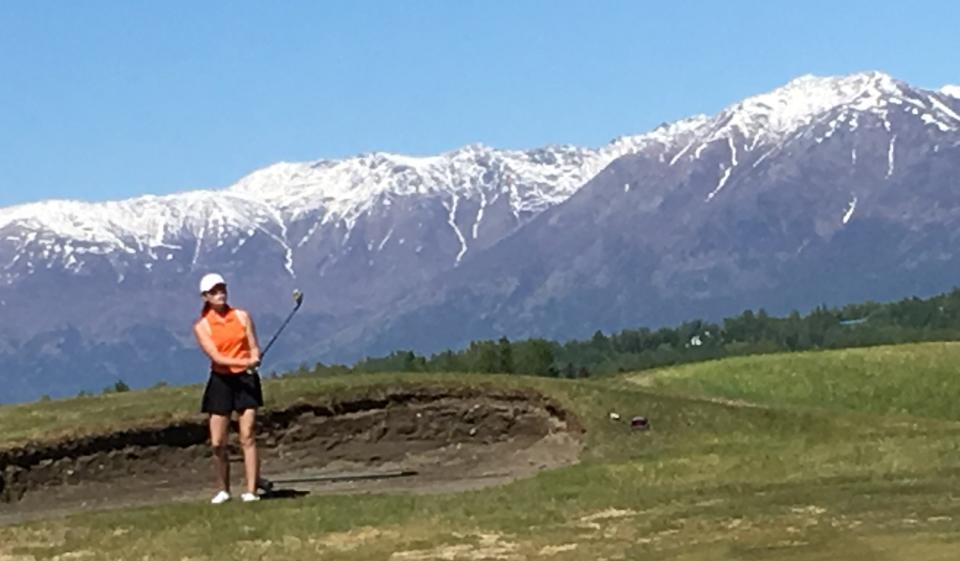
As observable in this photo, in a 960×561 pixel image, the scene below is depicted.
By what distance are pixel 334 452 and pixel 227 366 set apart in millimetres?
13183

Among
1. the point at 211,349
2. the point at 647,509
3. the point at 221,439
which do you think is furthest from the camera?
the point at 221,439

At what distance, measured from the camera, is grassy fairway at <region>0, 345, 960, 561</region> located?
17141 mm

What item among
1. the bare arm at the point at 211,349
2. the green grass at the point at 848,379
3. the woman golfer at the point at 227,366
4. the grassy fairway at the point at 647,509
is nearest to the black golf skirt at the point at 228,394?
the woman golfer at the point at 227,366

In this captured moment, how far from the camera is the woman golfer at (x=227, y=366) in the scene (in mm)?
22281

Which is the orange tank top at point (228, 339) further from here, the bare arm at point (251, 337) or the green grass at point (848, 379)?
the green grass at point (848, 379)

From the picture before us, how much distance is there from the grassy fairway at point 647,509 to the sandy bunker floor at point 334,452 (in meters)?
0.58

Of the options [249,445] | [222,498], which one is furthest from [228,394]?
[222,498]

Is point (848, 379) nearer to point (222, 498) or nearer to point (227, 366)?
point (222, 498)

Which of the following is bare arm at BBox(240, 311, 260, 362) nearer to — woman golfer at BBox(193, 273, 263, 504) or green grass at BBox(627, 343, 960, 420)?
woman golfer at BBox(193, 273, 263, 504)

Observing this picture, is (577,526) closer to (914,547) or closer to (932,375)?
(914,547)

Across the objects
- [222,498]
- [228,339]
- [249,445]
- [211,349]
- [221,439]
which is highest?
[228,339]

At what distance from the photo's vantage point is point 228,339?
22.3 meters

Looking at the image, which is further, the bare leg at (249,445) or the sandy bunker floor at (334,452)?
the sandy bunker floor at (334,452)

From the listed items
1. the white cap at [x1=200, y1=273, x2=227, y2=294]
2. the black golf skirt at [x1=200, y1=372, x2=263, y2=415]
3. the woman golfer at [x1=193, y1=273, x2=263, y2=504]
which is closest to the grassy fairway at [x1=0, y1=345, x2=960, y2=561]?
the woman golfer at [x1=193, y1=273, x2=263, y2=504]
